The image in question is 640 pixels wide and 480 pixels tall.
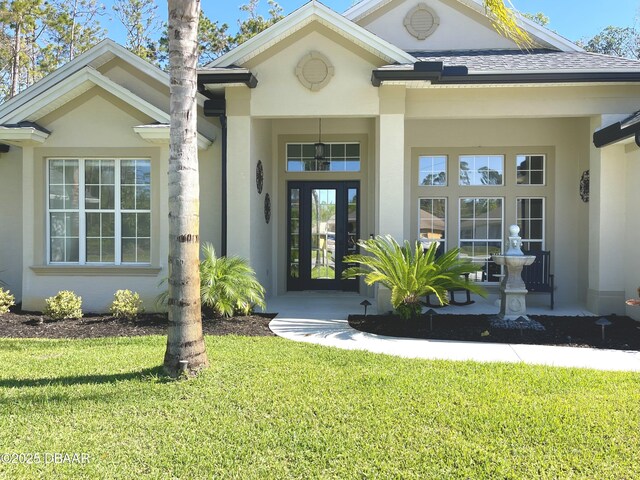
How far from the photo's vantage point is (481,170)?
10.7 metres

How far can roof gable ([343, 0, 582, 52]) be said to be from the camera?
10.9 m

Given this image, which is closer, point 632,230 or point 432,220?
point 632,230

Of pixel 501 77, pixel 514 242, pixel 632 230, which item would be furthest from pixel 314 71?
pixel 632 230

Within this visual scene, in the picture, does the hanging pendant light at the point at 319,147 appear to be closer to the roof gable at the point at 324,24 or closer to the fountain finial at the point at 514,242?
the roof gable at the point at 324,24

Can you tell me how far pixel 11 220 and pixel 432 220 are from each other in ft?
A: 30.3

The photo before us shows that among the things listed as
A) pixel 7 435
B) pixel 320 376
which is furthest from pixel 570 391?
pixel 7 435

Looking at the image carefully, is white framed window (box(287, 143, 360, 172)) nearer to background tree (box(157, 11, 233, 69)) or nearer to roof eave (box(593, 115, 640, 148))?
roof eave (box(593, 115, 640, 148))

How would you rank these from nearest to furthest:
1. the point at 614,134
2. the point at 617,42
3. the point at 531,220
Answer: the point at 614,134, the point at 531,220, the point at 617,42

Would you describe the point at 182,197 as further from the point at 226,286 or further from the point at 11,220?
the point at 11,220

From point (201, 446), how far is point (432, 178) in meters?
8.58

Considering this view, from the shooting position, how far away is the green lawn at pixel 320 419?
3.33 m

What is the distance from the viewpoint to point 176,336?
16.2 feet

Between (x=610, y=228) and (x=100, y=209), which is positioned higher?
(x=100, y=209)

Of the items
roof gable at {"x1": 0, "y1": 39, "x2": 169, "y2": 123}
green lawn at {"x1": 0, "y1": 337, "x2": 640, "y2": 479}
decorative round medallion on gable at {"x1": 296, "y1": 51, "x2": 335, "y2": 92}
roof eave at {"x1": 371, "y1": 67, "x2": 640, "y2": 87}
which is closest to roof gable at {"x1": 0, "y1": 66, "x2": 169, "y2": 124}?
roof gable at {"x1": 0, "y1": 39, "x2": 169, "y2": 123}
